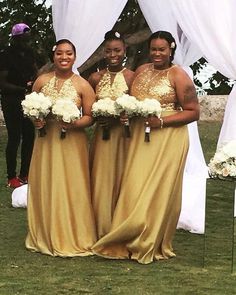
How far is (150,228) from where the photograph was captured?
269 inches

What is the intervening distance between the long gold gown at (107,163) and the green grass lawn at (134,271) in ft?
1.54

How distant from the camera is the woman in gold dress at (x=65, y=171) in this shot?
7035mm

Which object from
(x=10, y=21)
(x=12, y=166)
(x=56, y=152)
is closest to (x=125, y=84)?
(x=56, y=152)

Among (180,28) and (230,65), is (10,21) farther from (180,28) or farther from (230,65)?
(230,65)

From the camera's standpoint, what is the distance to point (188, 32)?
8430mm

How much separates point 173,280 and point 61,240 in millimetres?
1212

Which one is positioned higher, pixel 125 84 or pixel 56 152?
pixel 125 84

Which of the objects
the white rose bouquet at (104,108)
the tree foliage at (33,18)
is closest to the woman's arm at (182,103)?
the white rose bouquet at (104,108)

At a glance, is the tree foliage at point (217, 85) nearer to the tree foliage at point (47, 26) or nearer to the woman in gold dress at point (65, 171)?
the tree foliage at point (47, 26)

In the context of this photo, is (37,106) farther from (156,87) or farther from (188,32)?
(188,32)

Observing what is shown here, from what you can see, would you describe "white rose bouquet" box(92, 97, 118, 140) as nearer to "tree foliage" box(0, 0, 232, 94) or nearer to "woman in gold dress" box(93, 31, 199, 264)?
"woman in gold dress" box(93, 31, 199, 264)

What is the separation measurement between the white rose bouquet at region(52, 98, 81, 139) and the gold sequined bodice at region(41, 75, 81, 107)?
127 millimetres

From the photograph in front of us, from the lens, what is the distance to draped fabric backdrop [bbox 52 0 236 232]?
8320mm

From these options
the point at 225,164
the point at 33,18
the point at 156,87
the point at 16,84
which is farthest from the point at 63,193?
the point at 33,18
